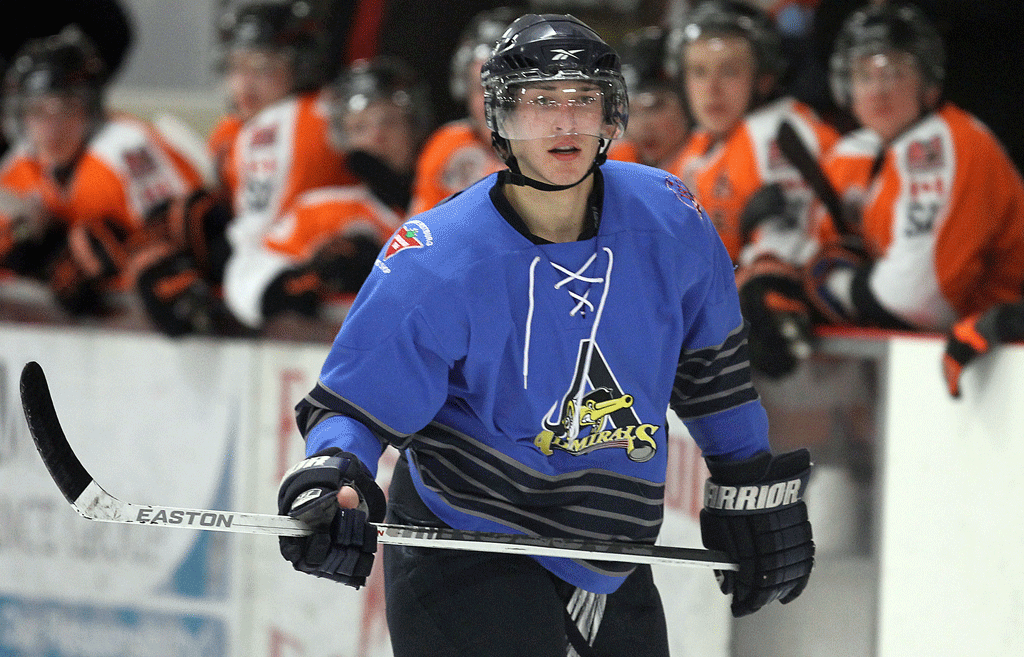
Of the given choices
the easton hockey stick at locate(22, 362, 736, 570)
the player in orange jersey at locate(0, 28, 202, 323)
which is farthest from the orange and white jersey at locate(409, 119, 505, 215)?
the easton hockey stick at locate(22, 362, 736, 570)

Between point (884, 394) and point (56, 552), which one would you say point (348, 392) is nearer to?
point (884, 394)

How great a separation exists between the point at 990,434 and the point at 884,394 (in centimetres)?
25

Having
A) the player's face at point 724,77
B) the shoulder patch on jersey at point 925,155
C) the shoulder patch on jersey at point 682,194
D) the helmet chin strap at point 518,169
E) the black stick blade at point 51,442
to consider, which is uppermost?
the helmet chin strap at point 518,169

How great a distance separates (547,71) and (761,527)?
748 mm

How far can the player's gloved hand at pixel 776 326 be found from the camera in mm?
2848

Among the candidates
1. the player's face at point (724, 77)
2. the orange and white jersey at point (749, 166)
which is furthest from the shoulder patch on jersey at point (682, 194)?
the player's face at point (724, 77)

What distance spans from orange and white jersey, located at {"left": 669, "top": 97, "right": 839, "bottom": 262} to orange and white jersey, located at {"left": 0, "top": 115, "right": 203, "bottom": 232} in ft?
5.49

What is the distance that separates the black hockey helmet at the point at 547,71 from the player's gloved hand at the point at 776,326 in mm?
1042

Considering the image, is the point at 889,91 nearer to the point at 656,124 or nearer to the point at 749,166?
the point at 749,166

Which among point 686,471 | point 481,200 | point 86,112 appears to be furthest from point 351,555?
point 86,112

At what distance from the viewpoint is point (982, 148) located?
9.69 feet

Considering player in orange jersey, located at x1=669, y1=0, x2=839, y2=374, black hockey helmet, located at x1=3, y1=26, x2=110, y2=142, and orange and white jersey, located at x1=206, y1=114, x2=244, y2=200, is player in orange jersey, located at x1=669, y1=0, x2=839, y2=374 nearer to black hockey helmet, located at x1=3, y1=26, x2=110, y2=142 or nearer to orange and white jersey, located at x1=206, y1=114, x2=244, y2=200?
orange and white jersey, located at x1=206, y1=114, x2=244, y2=200

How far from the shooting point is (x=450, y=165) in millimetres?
3732

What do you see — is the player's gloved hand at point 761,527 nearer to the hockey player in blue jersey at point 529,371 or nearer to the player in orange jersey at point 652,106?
the hockey player in blue jersey at point 529,371
